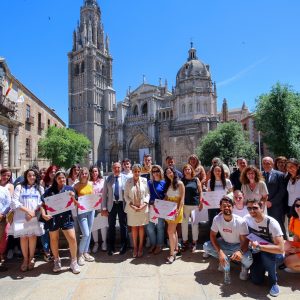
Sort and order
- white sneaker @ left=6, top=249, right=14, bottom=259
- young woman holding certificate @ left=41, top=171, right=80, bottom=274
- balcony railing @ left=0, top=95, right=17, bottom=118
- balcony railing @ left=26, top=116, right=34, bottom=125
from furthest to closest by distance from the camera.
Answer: balcony railing @ left=26, top=116, right=34, bottom=125, balcony railing @ left=0, top=95, right=17, bottom=118, white sneaker @ left=6, top=249, right=14, bottom=259, young woman holding certificate @ left=41, top=171, right=80, bottom=274

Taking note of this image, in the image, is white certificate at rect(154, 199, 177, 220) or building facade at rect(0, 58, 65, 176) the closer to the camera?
white certificate at rect(154, 199, 177, 220)

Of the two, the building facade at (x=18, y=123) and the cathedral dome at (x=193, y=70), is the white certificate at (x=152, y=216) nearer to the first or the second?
the building facade at (x=18, y=123)

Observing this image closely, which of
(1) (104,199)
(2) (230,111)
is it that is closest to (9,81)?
(1) (104,199)

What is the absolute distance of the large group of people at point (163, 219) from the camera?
4164mm

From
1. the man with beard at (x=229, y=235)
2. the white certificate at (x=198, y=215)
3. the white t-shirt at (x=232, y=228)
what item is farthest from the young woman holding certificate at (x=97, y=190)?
the white t-shirt at (x=232, y=228)

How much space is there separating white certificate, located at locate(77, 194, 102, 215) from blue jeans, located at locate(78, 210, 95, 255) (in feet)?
0.42

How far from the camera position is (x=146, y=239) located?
20.3 feet

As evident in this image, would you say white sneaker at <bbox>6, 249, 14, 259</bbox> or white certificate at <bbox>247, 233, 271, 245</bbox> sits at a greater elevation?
white certificate at <bbox>247, 233, 271, 245</bbox>

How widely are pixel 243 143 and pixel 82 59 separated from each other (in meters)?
42.2

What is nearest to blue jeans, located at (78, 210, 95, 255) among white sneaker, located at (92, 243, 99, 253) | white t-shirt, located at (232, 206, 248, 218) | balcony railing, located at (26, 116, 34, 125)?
white sneaker, located at (92, 243, 99, 253)

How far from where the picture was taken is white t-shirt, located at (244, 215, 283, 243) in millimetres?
4009

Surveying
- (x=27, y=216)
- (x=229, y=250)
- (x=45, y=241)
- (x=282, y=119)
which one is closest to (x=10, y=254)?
(x=45, y=241)

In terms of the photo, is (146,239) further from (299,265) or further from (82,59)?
(82,59)

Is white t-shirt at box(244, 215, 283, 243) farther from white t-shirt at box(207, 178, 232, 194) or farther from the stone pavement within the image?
white t-shirt at box(207, 178, 232, 194)
